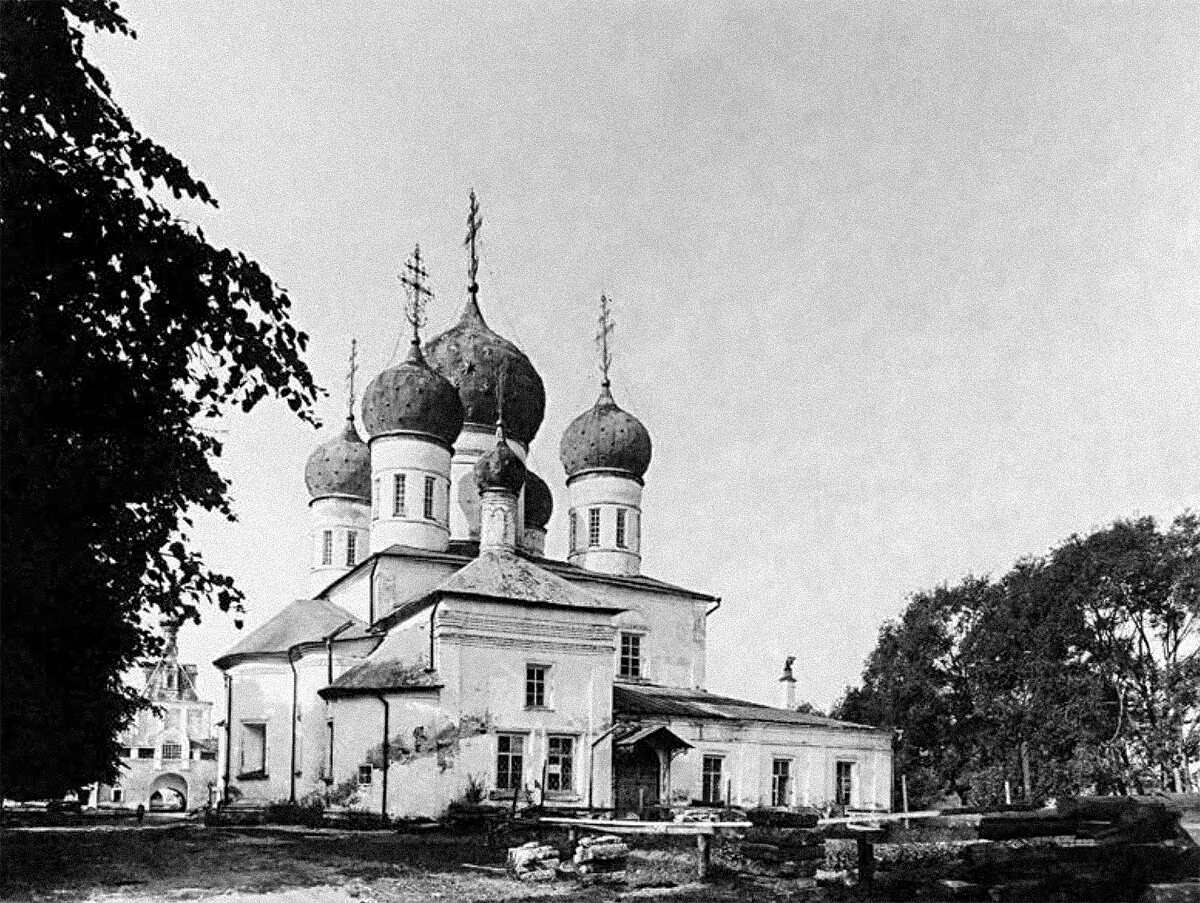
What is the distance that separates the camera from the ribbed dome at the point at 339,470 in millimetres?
39188

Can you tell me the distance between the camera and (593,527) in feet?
123

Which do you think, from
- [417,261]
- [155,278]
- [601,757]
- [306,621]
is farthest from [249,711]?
[155,278]

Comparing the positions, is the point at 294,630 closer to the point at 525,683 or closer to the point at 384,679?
the point at 384,679

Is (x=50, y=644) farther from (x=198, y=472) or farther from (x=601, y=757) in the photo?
(x=601, y=757)

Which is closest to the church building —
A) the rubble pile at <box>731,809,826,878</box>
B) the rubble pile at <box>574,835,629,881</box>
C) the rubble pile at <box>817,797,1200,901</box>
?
the rubble pile at <box>731,809,826,878</box>

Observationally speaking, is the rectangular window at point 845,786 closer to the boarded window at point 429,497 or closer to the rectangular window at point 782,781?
the rectangular window at point 782,781

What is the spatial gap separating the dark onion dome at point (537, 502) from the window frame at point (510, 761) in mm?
12355

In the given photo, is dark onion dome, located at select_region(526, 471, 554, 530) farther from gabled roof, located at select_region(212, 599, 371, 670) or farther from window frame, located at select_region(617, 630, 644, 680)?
gabled roof, located at select_region(212, 599, 371, 670)

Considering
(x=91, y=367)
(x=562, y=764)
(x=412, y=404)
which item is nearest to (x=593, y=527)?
(x=412, y=404)

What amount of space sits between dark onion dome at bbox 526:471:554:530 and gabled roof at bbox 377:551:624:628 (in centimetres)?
950

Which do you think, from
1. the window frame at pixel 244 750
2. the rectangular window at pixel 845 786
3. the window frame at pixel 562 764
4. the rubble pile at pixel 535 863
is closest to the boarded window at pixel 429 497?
the window frame at pixel 244 750

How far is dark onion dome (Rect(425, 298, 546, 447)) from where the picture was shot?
35.9m

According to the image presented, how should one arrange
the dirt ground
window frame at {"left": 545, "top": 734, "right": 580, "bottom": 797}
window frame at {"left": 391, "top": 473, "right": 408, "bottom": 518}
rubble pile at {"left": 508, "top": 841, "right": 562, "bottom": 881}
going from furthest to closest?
window frame at {"left": 391, "top": 473, "right": 408, "bottom": 518}
window frame at {"left": 545, "top": 734, "right": 580, "bottom": 797}
rubble pile at {"left": 508, "top": 841, "right": 562, "bottom": 881}
the dirt ground

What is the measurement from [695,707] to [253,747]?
1144 centimetres
